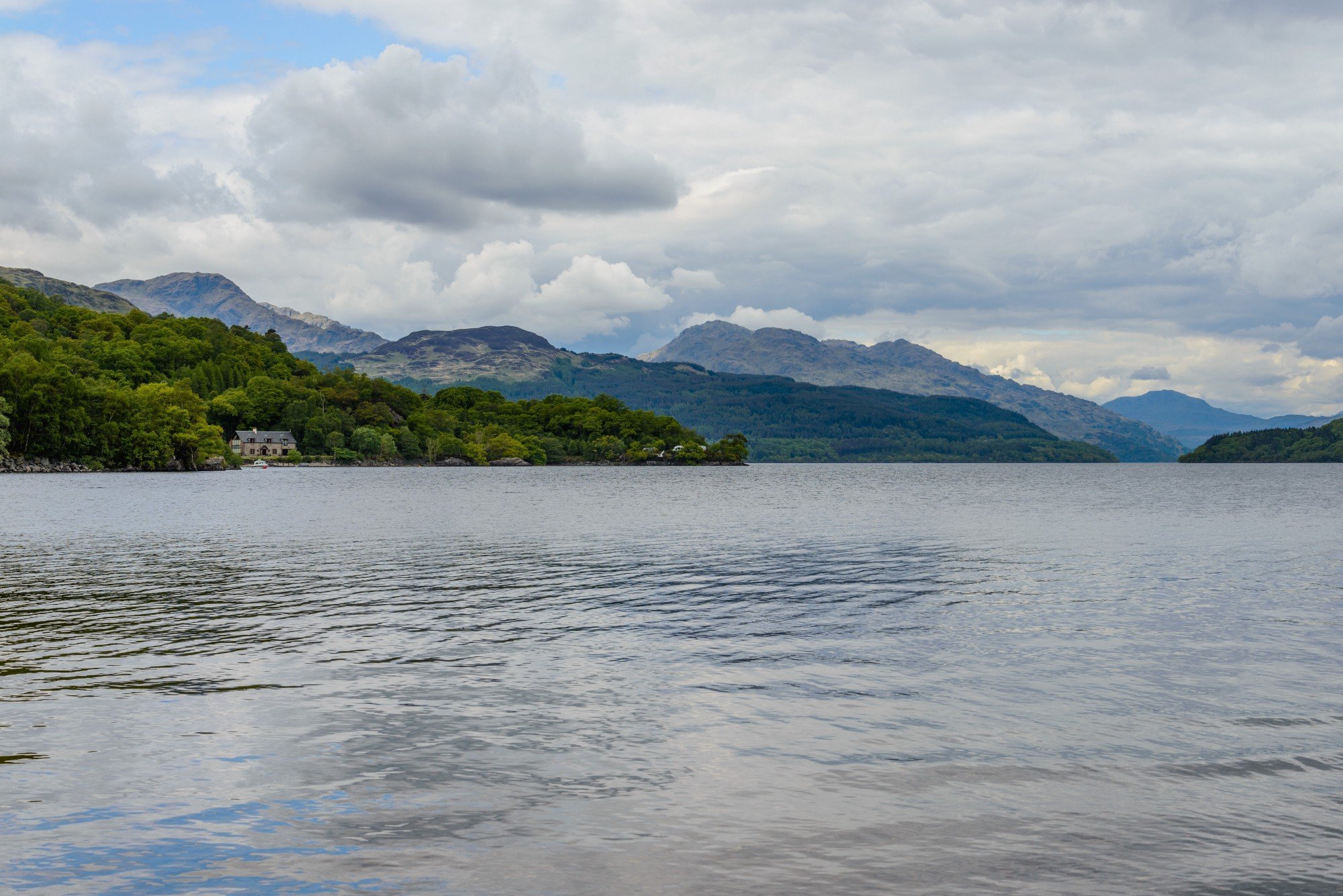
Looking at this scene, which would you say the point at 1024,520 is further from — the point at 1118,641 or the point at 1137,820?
the point at 1137,820

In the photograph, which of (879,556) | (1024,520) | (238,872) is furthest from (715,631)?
(1024,520)

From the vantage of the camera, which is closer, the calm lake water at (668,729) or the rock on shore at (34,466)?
the calm lake water at (668,729)

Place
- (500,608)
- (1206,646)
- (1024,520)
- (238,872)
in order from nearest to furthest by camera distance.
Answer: (238,872)
(1206,646)
(500,608)
(1024,520)

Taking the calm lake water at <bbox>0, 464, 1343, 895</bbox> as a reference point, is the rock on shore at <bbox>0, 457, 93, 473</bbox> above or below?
above

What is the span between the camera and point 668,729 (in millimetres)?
19047

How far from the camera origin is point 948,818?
1412cm

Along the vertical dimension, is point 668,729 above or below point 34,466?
below

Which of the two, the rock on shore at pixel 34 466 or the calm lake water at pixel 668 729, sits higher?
the rock on shore at pixel 34 466

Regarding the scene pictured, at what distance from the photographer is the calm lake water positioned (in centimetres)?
1252

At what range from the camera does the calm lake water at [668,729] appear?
41.1 feet

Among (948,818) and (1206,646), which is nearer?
(948,818)

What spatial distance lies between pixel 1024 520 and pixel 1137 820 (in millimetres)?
76878

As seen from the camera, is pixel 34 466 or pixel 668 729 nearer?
pixel 668 729

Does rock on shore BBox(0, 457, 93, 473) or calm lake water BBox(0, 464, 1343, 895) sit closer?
calm lake water BBox(0, 464, 1343, 895)
